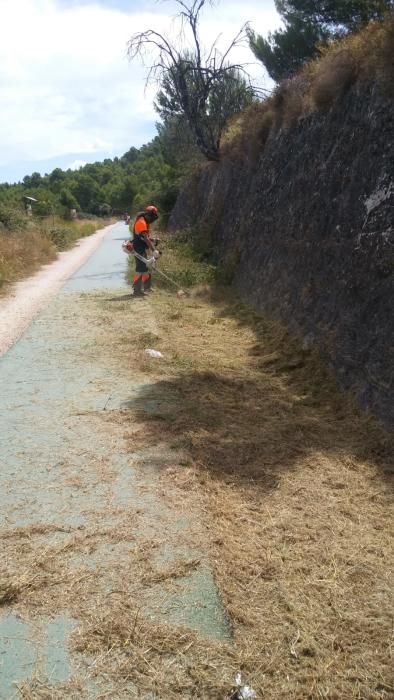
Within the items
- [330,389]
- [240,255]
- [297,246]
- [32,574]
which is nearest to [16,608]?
[32,574]

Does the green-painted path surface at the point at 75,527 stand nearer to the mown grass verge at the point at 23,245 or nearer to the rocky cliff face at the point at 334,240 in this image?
the rocky cliff face at the point at 334,240

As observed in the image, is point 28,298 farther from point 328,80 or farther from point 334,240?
point 334,240

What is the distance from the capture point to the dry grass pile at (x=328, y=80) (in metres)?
7.64

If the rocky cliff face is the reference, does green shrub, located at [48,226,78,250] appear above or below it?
below

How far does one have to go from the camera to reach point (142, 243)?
12531 mm

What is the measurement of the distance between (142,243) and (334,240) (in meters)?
5.74

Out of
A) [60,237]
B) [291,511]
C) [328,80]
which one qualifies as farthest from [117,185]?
[291,511]

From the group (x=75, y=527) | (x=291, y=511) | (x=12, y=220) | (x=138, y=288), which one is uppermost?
(x=12, y=220)

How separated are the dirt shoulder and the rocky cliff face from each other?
403 centimetres

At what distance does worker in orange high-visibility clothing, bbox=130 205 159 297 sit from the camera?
41.0 feet

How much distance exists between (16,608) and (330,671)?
1490mm

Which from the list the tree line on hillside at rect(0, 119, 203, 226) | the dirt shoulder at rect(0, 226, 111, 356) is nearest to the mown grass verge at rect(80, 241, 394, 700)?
the dirt shoulder at rect(0, 226, 111, 356)

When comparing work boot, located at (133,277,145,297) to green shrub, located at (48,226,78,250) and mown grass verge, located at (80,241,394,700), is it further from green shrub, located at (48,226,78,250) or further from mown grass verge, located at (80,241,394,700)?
green shrub, located at (48,226,78,250)

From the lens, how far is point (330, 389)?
602cm
